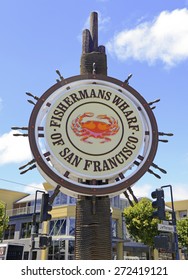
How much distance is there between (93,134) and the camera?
11.1 meters

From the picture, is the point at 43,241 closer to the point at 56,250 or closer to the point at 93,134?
the point at 93,134

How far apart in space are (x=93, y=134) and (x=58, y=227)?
28.3m

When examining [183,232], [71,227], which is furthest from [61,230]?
[183,232]

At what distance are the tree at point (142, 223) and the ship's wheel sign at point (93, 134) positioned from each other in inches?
1026

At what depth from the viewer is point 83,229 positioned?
10.5 meters

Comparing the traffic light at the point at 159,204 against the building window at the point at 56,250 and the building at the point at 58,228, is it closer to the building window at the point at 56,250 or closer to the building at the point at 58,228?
the building at the point at 58,228

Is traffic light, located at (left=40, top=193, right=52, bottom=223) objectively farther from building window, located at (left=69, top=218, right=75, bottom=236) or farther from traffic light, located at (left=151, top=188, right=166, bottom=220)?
building window, located at (left=69, top=218, right=75, bottom=236)

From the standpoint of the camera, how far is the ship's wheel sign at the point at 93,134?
1041cm

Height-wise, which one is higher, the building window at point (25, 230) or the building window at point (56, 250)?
the building window at point (25, 230)

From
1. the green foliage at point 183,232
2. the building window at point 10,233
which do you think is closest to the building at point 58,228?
the building window at point 10,233

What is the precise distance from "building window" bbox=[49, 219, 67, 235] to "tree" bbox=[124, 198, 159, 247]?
23.7ft

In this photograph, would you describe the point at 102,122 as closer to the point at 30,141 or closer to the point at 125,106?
the point at 125,106

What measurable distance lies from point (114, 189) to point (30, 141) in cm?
313

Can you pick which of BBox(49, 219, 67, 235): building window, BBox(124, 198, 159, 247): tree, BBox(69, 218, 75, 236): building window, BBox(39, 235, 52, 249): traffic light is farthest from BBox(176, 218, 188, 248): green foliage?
BBox(39, 235, 52, 249): traffic light
